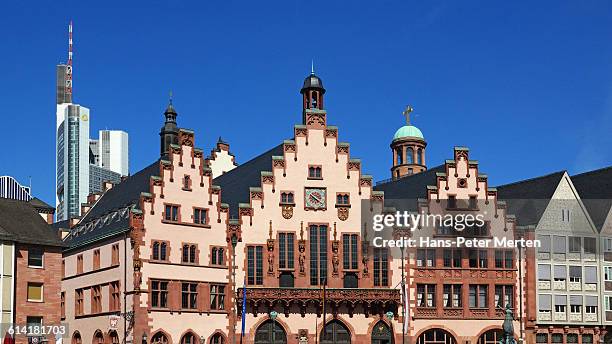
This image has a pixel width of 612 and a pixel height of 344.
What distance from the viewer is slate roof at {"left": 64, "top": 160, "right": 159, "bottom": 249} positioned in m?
86.4

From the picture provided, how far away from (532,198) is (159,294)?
1399 inches

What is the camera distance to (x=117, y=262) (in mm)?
83500

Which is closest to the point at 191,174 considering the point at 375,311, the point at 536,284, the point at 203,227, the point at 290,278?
the point at 203,227

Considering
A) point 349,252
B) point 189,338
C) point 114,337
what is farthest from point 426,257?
point 114,337

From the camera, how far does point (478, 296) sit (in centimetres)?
8781

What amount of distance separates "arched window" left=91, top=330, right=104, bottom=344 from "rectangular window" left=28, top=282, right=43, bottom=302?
Answer: 1281cm

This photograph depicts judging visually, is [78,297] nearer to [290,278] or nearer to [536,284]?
[290,278]

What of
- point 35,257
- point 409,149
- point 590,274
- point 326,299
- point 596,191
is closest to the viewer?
point 35,257

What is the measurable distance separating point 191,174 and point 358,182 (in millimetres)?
14241

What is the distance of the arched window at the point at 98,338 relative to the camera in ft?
278

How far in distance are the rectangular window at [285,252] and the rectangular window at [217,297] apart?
5.19 meters

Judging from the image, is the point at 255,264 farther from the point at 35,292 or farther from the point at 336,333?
the point at 35,292

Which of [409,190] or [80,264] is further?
[409,190]

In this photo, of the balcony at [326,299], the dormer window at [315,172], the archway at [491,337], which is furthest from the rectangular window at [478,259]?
the dormer window at [315,172]
